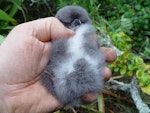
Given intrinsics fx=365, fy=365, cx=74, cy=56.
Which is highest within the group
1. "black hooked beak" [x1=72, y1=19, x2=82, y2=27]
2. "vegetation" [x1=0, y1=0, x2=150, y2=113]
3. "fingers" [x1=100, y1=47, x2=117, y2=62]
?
"black hooked beak" [x1=72, y1=19, x2=82, y2=27]

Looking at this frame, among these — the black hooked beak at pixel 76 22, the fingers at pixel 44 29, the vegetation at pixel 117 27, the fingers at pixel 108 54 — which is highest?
the black hooked beak at pixel 76 22

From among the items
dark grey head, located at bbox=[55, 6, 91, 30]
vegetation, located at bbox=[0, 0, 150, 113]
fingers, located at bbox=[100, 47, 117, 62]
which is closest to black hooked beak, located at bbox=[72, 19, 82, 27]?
dark grey head, located at bbox=[55, 6, 91, 30]

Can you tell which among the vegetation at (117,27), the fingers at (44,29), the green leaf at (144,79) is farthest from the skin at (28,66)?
the vegetation at (117,27)

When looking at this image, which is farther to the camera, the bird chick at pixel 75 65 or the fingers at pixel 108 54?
the fingers at pixel 108 54

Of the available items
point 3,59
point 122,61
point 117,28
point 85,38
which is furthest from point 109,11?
point 3,59

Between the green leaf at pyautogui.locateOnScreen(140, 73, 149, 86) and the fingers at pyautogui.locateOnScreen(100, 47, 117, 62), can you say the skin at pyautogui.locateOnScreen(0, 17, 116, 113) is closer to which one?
the fingers at pyautogui.locateOnScreen(100, 47, 117, 62)

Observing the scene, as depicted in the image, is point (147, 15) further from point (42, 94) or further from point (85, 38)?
point (42, 94)

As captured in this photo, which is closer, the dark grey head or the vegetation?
the dark grey head

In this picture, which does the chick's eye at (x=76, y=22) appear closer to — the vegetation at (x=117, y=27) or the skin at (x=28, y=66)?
the skin at (x=28, y=66)
